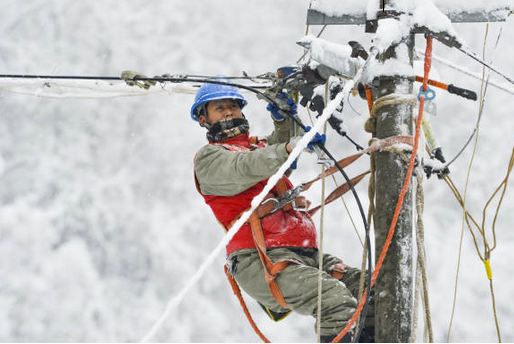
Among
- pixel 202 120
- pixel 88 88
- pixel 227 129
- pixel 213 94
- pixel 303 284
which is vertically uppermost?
pixel 88 88

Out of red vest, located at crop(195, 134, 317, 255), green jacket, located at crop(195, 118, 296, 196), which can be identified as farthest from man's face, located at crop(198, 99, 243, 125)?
green jacket, located at crop(195, 118, 296, 196)

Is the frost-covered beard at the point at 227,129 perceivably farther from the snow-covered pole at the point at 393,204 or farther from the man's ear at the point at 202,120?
the snow-covered pole at the point at 393,204

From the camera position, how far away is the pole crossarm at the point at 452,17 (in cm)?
291

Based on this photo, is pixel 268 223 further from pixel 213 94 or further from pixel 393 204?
pixel 213 94

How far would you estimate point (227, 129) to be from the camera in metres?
3.83

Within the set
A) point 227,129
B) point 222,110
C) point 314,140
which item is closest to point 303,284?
point 314,140

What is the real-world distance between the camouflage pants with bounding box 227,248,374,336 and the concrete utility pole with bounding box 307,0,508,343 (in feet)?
1.02

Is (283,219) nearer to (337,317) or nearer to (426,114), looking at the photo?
(337,317)

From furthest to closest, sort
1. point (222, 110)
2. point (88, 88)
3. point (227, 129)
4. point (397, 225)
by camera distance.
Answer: point (88, 88) → point (222, 110) → point (227, 129) → point (397, 225)

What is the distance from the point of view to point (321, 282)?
301 cm

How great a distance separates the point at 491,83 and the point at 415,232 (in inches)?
63.9

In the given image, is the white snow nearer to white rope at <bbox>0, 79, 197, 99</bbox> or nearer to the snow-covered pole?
the snow-covered pole

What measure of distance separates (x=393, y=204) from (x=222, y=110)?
5.41 feet

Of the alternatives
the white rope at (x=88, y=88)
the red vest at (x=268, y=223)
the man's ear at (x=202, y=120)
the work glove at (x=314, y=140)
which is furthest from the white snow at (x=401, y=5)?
the white rope at (x=88, y=88)
